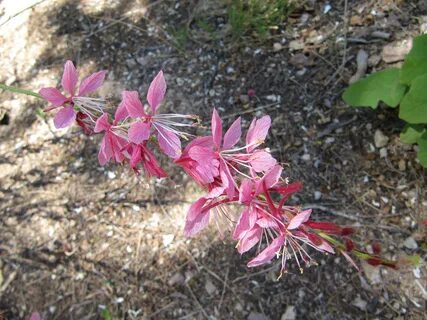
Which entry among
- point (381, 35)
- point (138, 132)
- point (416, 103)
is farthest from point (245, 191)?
point (381, 35)

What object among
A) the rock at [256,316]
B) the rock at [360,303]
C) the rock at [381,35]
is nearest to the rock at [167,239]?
the rock at [256,316]

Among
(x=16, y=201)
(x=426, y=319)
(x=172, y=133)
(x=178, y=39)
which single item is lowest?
(x=426, y=319)

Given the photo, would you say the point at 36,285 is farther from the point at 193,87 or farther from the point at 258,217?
the point at 258,217

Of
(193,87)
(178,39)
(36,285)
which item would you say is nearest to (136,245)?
(36,285)

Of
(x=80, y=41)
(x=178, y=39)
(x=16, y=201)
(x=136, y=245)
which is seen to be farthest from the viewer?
(x=80, y=41)

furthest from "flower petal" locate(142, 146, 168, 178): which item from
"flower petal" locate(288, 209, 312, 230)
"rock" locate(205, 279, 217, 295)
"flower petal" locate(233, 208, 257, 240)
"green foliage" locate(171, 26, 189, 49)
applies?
"green foliage" locate(171, 26, 189, 49)
